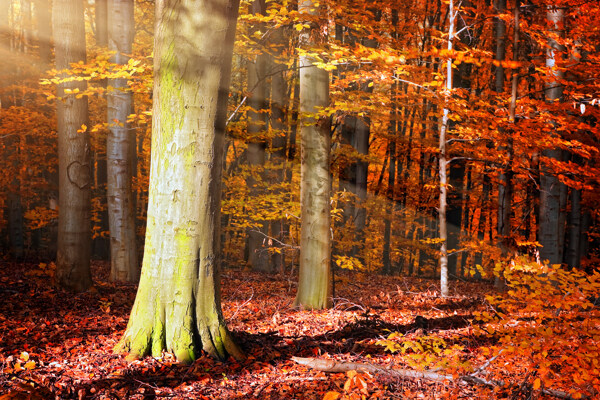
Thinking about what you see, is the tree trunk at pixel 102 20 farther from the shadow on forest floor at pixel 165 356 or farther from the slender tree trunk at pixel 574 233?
the slender tree trunk at pixel 574 233

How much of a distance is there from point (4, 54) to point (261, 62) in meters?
8.25

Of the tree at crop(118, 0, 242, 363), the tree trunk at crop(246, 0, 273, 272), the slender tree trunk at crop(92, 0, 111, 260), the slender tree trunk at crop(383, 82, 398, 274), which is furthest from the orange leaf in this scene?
the slender tree trunk at crop(383, 82, 398, 274)

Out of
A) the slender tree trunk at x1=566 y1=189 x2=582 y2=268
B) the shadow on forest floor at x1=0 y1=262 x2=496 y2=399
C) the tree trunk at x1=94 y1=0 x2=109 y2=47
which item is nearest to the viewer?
the shadow on forest floor at x1=0 y1=262 x2=496 y2=399

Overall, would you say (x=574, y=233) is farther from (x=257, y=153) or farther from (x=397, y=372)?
(x=397, y=372)

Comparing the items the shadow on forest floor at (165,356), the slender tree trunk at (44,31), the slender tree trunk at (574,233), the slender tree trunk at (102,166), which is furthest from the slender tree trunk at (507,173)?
the slender tree trunk at (44,31)

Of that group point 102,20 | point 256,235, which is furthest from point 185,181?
point 256,235

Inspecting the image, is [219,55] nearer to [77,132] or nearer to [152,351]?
[152,351]

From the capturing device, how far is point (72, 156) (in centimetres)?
693

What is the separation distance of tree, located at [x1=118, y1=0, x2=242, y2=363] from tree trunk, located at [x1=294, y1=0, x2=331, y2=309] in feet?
10.8

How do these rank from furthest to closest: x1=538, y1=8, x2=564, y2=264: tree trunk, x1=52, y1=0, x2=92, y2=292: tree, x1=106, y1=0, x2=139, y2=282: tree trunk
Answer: x1=106, y1=0, x2=139, y2=282: tree trunk → x1=538, y1=8, x2=564, y2=264: tree trunk → x1=52, y1=0, x2=92, y2=292: tree

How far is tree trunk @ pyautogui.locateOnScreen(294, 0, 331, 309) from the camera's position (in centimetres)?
743

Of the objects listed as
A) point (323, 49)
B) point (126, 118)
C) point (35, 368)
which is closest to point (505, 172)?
A: point (323, 49)

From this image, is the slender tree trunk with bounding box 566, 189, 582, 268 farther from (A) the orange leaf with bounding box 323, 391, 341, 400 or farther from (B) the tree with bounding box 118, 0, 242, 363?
(B) the tree with bounding box 118, 0, 242, 363

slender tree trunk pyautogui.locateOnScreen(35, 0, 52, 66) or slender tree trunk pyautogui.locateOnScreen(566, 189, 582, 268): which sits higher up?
slender tree trunk pyautogui.locateOnScreen(35, 0, 52, 66)
